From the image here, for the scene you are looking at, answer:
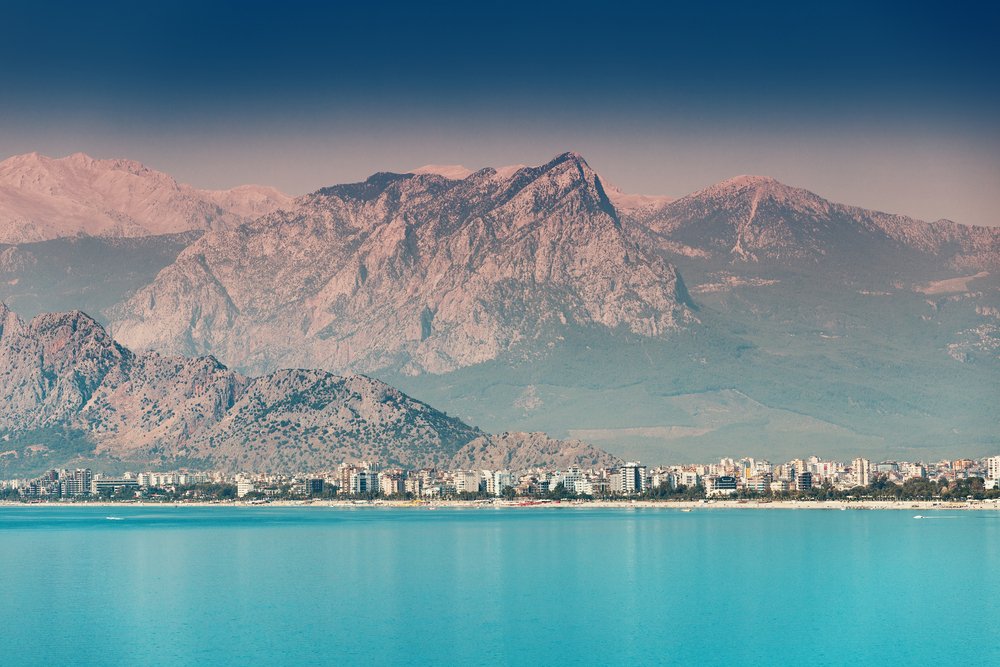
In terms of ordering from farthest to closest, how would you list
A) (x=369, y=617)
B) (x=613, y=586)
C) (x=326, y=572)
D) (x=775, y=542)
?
(x=775, y=542) → (x=326, y=572) → (x=613, y=586) → (x=369, y=617)

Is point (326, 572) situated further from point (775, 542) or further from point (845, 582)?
point (775, 542)

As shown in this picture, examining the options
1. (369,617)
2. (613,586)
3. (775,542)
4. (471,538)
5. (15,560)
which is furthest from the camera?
(471,538)

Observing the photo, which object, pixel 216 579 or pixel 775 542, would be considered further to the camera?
pixel 775 542

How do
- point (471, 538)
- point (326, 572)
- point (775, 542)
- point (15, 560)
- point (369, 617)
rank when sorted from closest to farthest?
1. point (369, 617)
2. point (326, 572)
3. point (15, 560)
4. point (775, 542)
5. point (471, 538)

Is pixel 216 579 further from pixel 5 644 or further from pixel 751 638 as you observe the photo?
pixel 751 638

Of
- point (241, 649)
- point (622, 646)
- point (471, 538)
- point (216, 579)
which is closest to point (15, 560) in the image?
point (216, 579)

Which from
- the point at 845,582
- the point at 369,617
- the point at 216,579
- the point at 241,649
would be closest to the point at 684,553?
the point at 845,582
